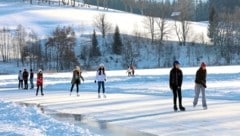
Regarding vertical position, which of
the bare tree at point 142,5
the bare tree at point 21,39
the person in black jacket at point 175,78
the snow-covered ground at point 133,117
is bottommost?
the snow-covered ground at point 133,117

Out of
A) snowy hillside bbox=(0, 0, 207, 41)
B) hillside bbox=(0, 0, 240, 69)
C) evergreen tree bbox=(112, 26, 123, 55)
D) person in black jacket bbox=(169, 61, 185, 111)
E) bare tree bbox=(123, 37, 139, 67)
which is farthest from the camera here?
snowy hillside bbox=(0, 0, 207, 41)

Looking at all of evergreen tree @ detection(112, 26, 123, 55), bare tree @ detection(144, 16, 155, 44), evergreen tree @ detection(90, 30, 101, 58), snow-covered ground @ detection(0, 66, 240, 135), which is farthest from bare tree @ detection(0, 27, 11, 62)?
snow-covered ground @ detection(0, 66, 240, 135)

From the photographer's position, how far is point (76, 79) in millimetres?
27422

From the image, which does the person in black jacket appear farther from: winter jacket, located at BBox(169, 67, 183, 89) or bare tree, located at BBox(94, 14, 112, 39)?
bare tree, located at BBox(94, 14, 112, 39)

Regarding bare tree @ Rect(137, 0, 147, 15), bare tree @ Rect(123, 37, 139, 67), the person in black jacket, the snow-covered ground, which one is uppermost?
bare tree @ Rect(137, 0, 147, 15)

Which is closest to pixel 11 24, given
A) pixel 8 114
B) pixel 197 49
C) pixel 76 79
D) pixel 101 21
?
pixel 101 21

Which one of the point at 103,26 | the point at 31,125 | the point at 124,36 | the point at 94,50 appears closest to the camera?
the point at 31,125

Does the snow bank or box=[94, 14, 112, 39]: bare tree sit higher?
box=[94, 14, 112, 39]: bare tree

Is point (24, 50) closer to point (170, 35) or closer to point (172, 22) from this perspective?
point (170, 35)

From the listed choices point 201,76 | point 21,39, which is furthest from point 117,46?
point 201,76

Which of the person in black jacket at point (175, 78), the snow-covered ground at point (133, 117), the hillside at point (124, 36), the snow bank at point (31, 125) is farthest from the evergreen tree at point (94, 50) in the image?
the person in black jacket at point (175, 78)

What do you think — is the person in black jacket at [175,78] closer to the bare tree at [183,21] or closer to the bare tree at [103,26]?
the bare tree at [183,21]

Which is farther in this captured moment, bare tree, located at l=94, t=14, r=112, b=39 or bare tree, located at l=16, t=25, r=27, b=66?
bare tree, located at l=94, t=14, r=112, b=39

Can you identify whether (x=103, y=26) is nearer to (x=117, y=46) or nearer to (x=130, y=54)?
(x=117, y=46)
